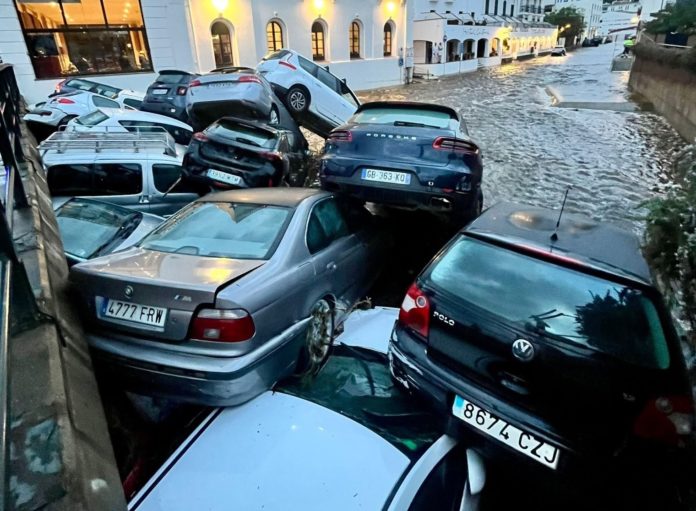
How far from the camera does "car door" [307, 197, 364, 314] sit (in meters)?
3.32

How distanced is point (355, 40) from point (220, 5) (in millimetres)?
9021

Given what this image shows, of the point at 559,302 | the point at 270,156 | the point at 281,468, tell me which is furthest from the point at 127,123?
the point at 559,302

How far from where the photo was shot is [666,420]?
1851mm

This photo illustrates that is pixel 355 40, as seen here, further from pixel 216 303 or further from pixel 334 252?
pixel 216 303

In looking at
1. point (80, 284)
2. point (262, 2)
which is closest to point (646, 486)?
point (80, 284)

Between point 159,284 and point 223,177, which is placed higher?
point 159,284

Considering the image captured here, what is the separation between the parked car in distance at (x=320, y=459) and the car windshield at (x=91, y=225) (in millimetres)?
2519

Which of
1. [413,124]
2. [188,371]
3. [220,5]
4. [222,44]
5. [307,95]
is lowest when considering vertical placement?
[188,371]

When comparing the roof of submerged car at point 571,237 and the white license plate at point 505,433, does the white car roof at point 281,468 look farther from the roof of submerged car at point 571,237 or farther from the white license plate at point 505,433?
the roof of submerged car at point 571,237

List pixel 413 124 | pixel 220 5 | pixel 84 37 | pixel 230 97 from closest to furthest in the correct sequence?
pixel 413 124, pixel 230 97, pixel 84 37, pixel 220 5

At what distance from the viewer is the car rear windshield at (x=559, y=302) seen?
1994 millimetres

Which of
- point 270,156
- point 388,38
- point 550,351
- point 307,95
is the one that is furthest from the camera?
point 388,38

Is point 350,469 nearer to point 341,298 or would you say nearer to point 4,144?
point 341,298

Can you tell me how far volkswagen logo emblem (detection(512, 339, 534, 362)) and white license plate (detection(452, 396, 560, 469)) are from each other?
1.09 ft
